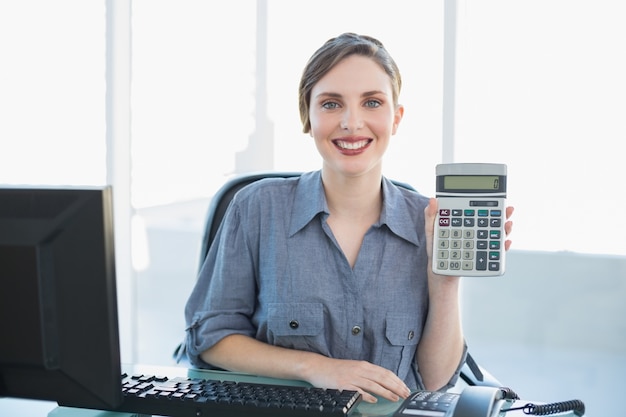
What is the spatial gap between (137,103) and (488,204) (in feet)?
7.34

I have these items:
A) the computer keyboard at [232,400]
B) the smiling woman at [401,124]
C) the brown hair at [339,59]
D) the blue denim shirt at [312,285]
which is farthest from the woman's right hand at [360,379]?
the smiling woman at [401,124]

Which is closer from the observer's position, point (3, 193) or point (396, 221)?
point (3, 193)

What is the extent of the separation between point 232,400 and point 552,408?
48 centimetres

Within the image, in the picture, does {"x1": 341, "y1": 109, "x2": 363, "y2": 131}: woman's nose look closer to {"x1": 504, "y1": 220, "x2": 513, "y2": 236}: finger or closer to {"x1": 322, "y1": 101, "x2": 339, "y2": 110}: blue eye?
{"x1": 322, "y1": 101, "x2": 339, "y2": 110}: blue eye

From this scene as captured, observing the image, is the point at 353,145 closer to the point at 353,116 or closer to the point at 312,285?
the point at 353,116

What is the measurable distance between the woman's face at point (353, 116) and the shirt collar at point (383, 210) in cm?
8

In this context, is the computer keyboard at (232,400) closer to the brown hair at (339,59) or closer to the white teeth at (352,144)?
the white teeth at (352,144)

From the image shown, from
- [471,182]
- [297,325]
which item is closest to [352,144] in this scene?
[471,182]

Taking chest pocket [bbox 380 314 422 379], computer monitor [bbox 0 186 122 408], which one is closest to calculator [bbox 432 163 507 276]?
chest pocket [bbox 380 314 422 379]

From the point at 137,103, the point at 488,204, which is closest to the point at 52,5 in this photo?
the point at 137,103

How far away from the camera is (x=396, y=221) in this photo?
1.48 meters

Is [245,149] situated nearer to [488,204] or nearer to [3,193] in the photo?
[488,204]

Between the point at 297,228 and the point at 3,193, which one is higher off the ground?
the point at 3,193

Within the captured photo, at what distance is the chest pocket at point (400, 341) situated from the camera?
4.61 ft
